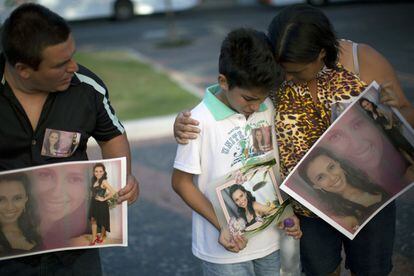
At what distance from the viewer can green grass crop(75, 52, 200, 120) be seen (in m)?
7.26

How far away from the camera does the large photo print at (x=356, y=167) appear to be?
2076 mm

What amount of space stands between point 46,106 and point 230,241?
85 cm

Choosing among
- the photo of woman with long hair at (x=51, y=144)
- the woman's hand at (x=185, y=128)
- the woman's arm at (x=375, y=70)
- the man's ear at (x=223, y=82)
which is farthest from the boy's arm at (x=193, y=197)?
the woman's arm at (x=375, y=70)

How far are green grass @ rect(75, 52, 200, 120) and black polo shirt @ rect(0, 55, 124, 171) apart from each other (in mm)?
4760

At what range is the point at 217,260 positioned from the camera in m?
2.21

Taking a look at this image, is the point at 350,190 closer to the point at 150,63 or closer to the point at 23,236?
the point at 23,236

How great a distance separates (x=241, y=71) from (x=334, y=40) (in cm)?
36

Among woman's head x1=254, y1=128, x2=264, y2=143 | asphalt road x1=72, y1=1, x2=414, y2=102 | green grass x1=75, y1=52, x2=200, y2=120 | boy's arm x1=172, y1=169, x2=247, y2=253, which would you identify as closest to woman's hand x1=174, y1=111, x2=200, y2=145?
boy's arm x1=172, y1=169, x2=247, y2=253

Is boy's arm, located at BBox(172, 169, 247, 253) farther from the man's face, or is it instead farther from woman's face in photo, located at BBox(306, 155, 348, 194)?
the man's face

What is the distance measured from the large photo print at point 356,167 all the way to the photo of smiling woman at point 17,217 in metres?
0.94

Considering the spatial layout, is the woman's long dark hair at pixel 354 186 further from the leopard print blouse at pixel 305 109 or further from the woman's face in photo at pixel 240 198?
the woman's face in photo at pixel 240 198

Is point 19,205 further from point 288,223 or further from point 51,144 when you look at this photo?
point 288,223

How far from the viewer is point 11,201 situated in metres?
2.04

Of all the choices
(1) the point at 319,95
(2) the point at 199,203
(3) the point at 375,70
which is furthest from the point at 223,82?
(3) the point at 375,70
